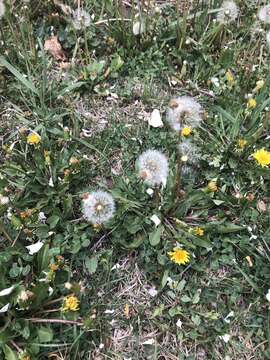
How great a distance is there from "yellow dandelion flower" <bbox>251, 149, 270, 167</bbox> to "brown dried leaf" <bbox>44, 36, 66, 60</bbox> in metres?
1.41

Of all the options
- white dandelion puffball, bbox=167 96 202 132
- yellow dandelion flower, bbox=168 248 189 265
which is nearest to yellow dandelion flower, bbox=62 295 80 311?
yellow dandelion flower, bbox=168 248 189 265

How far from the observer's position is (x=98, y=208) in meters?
2.37

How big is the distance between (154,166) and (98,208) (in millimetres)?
367

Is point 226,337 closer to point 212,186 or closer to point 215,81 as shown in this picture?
point 212,186

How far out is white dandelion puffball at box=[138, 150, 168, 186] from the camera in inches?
95.4

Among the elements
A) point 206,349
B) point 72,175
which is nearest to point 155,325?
point 206,349

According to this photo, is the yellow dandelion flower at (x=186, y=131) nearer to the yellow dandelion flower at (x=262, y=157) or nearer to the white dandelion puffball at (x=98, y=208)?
the yellow dandelion flower at (x=262, y=157)

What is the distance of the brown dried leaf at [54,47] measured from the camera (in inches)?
122

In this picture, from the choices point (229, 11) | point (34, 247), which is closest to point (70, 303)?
point (34, 247)

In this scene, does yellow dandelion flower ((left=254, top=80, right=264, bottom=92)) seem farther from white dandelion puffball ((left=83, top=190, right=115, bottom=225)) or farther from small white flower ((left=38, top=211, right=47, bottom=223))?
small white flower ((left=38, top=211, right=47, bottom=223))

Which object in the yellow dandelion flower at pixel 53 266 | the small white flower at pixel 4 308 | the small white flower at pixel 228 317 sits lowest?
the small white flower at pixel 228 317

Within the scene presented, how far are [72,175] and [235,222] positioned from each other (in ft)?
2.95

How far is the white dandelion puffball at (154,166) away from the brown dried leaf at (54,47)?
39.3 inches

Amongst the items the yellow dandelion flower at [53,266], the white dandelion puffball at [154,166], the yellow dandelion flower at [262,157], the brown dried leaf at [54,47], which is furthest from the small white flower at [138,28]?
the yellow dandelion flower at [53,266]
